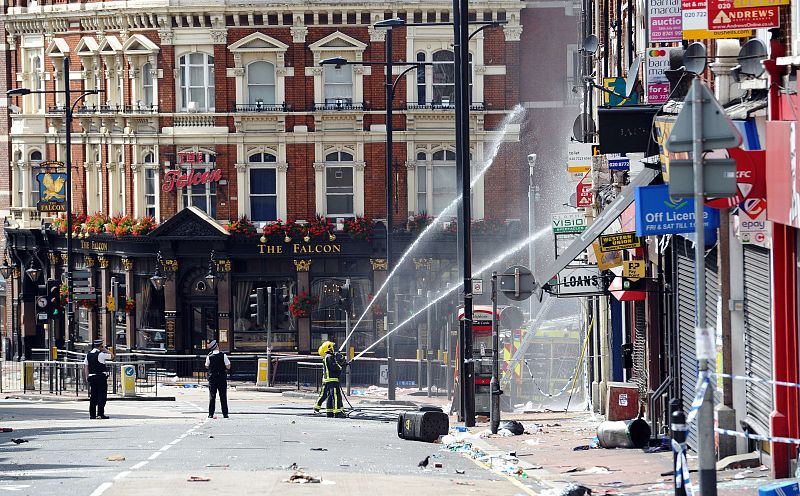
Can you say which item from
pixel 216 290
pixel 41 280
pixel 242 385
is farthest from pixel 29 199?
pixel 242 385

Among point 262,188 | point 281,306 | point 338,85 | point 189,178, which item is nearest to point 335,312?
point 281,306

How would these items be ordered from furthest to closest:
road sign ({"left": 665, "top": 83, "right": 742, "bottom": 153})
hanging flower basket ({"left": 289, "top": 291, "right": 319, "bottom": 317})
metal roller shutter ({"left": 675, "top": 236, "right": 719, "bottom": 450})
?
hanging flower basket ({"left": 289, "top": 291, "right": 319, "bottom": 317}) < metal roller shutter ({"left": 675, "top": 236, "right": 719, "bottom": 450}) < road sign ({"left": 665, "top": 83, "right": 742, "bottom": 153})

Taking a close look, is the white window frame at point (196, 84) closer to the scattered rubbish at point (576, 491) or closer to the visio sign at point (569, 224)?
the visio sign at point (569, 224)

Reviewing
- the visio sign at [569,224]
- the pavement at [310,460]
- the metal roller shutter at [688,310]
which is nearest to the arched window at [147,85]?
the pavement at [310,460]

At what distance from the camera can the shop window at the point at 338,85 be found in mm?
48562

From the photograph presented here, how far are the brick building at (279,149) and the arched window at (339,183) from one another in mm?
45

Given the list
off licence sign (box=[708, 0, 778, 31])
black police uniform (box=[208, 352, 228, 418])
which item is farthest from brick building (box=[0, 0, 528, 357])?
off licence sign (box=[708, 0, 778, 31])

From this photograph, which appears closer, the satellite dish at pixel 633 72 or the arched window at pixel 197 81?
the satellite dish at pixel 633 72

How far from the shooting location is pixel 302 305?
1852 inches

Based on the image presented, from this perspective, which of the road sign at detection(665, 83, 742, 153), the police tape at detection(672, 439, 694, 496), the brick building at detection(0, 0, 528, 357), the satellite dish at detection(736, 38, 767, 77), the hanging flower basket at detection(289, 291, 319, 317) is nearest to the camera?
the road sign at detection(665, 83, 742, 153)

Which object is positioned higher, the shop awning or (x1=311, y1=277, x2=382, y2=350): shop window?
the shop awning

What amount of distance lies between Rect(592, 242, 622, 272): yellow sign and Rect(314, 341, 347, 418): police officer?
23.3ft

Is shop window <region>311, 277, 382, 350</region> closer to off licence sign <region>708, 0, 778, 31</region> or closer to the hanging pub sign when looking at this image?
the hanging pub sign

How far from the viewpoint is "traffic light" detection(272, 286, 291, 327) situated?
47.9 meters
